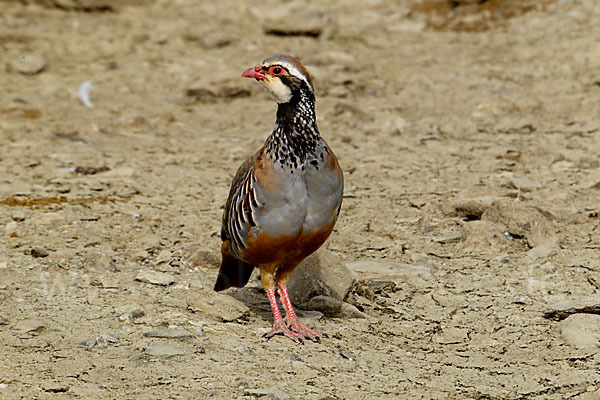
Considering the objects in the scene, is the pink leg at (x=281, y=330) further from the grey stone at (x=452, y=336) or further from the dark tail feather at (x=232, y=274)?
the grey stone at (x=452, y=336)

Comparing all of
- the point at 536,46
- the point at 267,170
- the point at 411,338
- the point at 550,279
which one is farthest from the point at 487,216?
the point at 536,46

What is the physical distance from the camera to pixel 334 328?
446cm

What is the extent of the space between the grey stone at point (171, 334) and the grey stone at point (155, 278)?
2.41 ft

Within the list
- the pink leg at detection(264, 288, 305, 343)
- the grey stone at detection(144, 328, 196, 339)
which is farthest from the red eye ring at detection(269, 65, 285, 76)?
the grey stone at detection(144, 328, 196, 339)

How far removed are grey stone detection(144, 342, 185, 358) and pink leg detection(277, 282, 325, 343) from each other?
66 centimetres

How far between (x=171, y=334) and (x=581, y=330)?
2.12 meters

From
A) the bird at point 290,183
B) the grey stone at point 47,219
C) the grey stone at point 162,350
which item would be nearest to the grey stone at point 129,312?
the grey stone at point 162,350

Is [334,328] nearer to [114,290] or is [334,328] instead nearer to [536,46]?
[114,290]

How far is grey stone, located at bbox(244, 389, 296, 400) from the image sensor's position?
354cm

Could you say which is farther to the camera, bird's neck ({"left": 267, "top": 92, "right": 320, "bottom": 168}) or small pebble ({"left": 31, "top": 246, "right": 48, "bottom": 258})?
small pebble ({"left": 31, "top": 246, "right": 48, "bottom": 258})

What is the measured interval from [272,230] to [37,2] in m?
7.81

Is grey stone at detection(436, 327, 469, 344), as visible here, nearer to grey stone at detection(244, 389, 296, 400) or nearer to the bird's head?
grey stone at detection(244, 389, 296, 400)

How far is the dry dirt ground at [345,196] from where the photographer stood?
3959 mm

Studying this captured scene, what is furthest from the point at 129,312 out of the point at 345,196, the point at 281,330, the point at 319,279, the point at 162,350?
A: the point at 345,196
